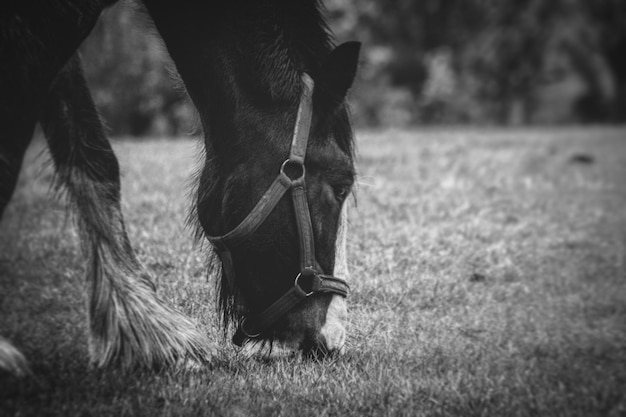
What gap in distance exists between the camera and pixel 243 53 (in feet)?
8.09

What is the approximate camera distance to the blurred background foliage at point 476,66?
15.5 metres

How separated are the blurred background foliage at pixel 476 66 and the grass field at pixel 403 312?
30.4 ft

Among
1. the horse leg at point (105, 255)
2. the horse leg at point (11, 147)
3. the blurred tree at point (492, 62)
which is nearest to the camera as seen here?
the horse leg at point (11, 147)

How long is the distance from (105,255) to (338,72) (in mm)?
1505

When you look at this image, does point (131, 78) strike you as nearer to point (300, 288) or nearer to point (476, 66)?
point (300, 288)

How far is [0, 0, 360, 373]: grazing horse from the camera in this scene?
2.33 meters

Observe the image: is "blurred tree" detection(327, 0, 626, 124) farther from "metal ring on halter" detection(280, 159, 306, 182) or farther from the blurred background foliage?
"metal ring on halter" detection(280, 159, 306, 182)

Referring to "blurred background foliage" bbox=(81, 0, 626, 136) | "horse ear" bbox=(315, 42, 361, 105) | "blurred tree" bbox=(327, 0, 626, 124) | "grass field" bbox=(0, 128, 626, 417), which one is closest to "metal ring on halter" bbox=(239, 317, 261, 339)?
"grass field" bbox=(0, 128, 626, 417)

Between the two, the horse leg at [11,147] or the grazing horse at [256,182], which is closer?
the horse leg at [11,147]

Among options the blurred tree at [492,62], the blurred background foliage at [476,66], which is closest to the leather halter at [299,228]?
the blurred background foliage at [476,66]

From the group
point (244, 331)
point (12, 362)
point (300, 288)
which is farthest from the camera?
point (244, 331)

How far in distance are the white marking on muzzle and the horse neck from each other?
0.61m

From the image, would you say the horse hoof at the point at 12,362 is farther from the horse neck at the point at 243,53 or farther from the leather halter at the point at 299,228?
the horse neck at the point at 243,53

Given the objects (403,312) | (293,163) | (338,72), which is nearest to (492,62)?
(403,312)
